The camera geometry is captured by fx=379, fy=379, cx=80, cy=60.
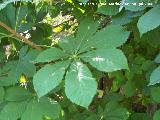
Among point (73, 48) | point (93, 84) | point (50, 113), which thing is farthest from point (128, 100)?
point (93, 84)

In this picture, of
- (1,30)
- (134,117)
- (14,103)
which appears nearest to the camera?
(14,103)

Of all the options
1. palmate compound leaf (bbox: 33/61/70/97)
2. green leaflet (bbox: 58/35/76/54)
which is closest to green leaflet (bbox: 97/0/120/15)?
green leaflet (bbox: 58/35/76/54)

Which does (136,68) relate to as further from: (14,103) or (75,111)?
(14,103)

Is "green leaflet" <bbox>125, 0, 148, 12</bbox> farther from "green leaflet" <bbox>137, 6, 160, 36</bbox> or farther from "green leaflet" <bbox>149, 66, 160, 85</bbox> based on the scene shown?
"green leaflet" <bbox>149, 66, 160, 85</bbox>

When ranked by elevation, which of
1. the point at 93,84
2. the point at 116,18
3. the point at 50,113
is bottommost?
the point at 50,113

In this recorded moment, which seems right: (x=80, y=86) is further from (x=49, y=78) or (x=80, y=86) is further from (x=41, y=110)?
(x=41, y=110)

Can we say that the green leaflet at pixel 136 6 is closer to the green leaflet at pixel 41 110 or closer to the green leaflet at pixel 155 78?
the green leaflet at pixel 155 78

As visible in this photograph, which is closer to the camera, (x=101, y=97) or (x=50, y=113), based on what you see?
(x=50, y=113)
